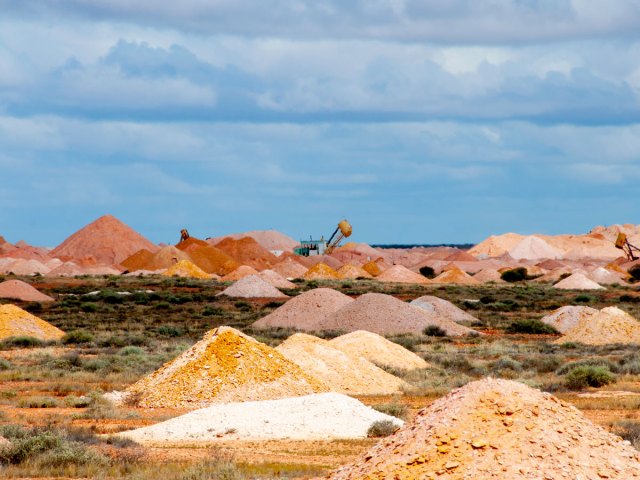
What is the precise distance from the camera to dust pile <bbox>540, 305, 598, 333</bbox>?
41006 millimetres

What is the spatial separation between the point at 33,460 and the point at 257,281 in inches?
2042

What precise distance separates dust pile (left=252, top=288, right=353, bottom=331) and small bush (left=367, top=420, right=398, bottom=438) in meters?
24.0

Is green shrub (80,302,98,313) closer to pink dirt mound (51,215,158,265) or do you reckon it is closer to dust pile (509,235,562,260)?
pink dirt mound (51,215,158,265)

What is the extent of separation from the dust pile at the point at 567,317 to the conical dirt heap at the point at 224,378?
Answer: 22000 millimetres

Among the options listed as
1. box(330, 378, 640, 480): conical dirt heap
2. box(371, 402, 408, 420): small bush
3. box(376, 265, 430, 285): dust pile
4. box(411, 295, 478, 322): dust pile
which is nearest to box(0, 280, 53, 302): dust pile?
box(411, 295, 478, 322): dust pile

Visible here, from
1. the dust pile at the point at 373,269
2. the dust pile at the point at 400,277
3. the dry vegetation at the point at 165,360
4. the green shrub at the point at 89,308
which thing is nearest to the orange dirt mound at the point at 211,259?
the dust pile at the point at 373,269

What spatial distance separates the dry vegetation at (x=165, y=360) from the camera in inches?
487

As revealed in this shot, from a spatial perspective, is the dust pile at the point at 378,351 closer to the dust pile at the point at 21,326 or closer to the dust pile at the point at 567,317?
the dust pile at the point at 21,326

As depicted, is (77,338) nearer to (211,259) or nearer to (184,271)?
(184,271)

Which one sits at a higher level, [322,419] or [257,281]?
[257,281]

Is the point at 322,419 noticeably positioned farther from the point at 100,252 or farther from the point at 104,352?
the point at 100,252


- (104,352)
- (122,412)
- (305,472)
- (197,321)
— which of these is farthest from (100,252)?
(305,472)

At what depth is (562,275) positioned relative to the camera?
95375 mm

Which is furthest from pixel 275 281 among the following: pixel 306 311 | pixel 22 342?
Result: pixel 22 342
